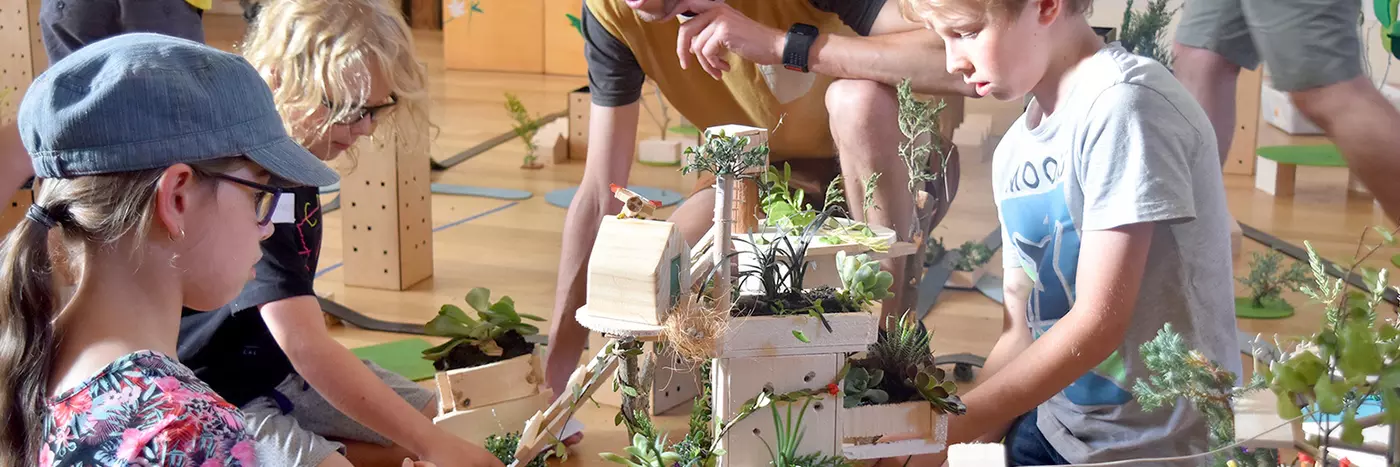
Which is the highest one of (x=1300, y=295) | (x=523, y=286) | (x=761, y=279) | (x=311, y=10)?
(x=311, y=10)

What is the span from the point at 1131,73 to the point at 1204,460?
349 millimetres

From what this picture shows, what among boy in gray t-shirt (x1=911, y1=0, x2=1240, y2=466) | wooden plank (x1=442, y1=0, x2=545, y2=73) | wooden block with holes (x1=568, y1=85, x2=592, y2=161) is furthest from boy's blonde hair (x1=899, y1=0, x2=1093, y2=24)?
wooden plank (x1=442, y1=0, x2=545, y2=73)

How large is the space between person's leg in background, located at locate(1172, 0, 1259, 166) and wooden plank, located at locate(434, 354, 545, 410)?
0.97 metres

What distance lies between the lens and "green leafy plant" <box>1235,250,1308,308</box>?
80.4 inches

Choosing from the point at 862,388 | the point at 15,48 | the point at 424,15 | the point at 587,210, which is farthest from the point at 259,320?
the point at 424,15

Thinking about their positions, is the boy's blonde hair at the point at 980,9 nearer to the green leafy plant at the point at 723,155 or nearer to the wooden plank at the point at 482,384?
the green leafy plant at the point at 723,155

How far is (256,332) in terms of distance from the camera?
1.73 metres

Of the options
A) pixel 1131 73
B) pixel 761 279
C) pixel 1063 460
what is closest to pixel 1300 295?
pixel 1063 460

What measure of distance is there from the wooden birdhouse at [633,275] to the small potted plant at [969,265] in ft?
2.22

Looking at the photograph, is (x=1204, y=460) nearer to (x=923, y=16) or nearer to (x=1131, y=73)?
(x=1131, y=73)

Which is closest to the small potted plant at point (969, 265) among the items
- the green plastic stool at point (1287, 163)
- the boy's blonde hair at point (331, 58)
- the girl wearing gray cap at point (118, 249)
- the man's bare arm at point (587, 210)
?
the green plastic stool at point (1287, 163)

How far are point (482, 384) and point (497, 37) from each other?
3746 millimetres

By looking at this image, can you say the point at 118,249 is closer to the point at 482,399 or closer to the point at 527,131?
the point at 482,399

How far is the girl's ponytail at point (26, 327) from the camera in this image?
3.06ft
